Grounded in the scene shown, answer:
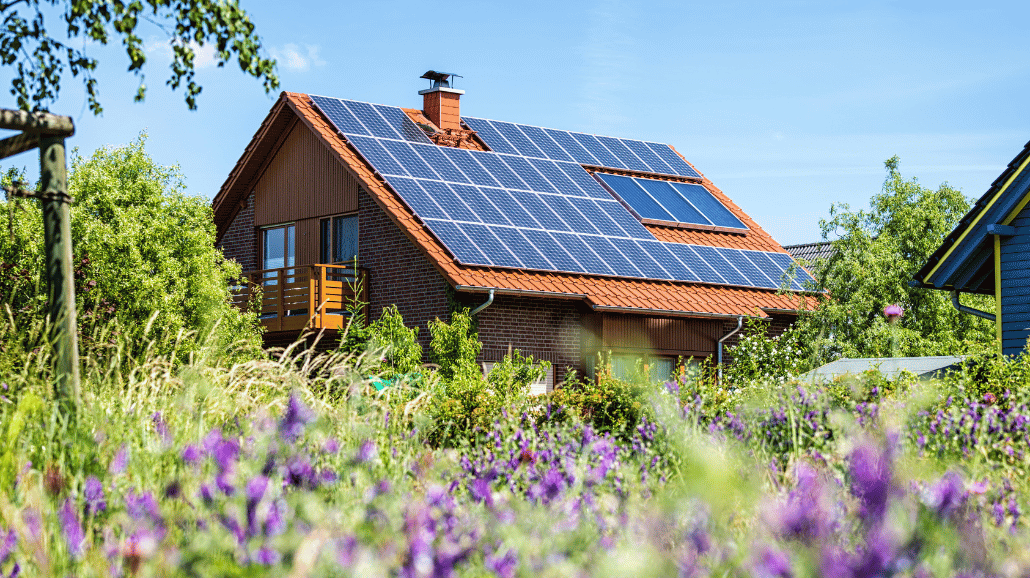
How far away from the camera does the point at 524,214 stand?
20812mm

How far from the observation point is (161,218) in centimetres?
2209

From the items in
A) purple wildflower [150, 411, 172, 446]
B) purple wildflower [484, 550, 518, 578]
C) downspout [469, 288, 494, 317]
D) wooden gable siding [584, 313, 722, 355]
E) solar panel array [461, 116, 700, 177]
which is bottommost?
purple wildflower [484, 550, 518, 578]

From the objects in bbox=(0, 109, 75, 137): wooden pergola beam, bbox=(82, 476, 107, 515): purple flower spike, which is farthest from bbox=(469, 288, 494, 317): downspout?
bbox=(82, 476, 107, 515): purple flower spike

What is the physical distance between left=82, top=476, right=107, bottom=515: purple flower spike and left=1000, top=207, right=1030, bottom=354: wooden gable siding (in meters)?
13.4

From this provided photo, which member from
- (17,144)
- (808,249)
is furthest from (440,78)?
(808,249)

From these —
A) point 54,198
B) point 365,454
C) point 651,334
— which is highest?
point 54,198

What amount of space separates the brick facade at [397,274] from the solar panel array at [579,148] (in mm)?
4310

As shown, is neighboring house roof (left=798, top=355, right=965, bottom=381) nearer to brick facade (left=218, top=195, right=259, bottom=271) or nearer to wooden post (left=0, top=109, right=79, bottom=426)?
wooden post (left=0, top=109, right=79, bottom=426)

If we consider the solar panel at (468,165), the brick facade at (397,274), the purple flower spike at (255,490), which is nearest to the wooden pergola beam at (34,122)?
the purple flower spike at (255,490)

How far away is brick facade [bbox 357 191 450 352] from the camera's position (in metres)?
19.4

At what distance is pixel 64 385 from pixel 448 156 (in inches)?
601

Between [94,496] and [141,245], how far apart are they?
58.4 feet

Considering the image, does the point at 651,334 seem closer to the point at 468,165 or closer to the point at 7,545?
the point at 468,165

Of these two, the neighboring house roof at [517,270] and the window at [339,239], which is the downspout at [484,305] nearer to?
the neighboring house roof at [517,270]
